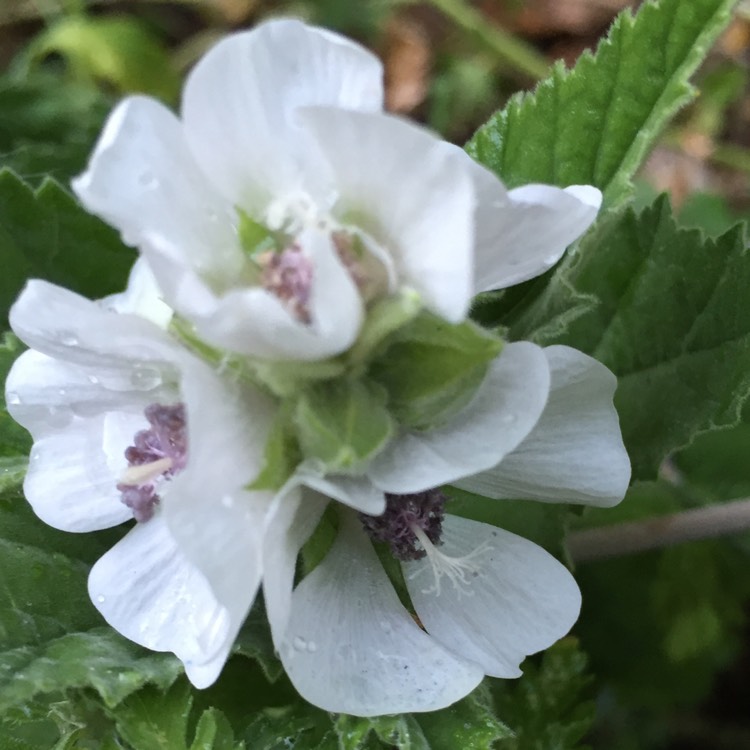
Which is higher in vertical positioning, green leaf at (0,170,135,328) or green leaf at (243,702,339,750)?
green leaf at (0,170,135,328)

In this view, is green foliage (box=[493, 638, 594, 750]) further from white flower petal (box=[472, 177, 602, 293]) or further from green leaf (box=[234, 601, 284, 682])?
white flower petal (box=[472, 177, 602, 293])

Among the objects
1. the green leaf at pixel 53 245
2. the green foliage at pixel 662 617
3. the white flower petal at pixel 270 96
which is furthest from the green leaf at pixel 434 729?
the green foliage at pixel 662 617

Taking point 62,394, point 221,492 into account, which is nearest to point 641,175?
point 62,394

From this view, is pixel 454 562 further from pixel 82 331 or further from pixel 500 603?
pixel 82 331

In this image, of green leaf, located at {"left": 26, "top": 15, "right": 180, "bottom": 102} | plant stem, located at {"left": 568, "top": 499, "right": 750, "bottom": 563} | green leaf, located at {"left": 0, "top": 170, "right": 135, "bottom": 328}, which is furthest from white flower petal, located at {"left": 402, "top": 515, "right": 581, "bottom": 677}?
green leaf, located at {"left": 26, "top": 15, "right": 180, "bottom": 102}

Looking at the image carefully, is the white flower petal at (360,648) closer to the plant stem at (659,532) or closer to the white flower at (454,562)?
the white flower at (454,562)

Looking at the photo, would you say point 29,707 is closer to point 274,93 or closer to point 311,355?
point 311,355
